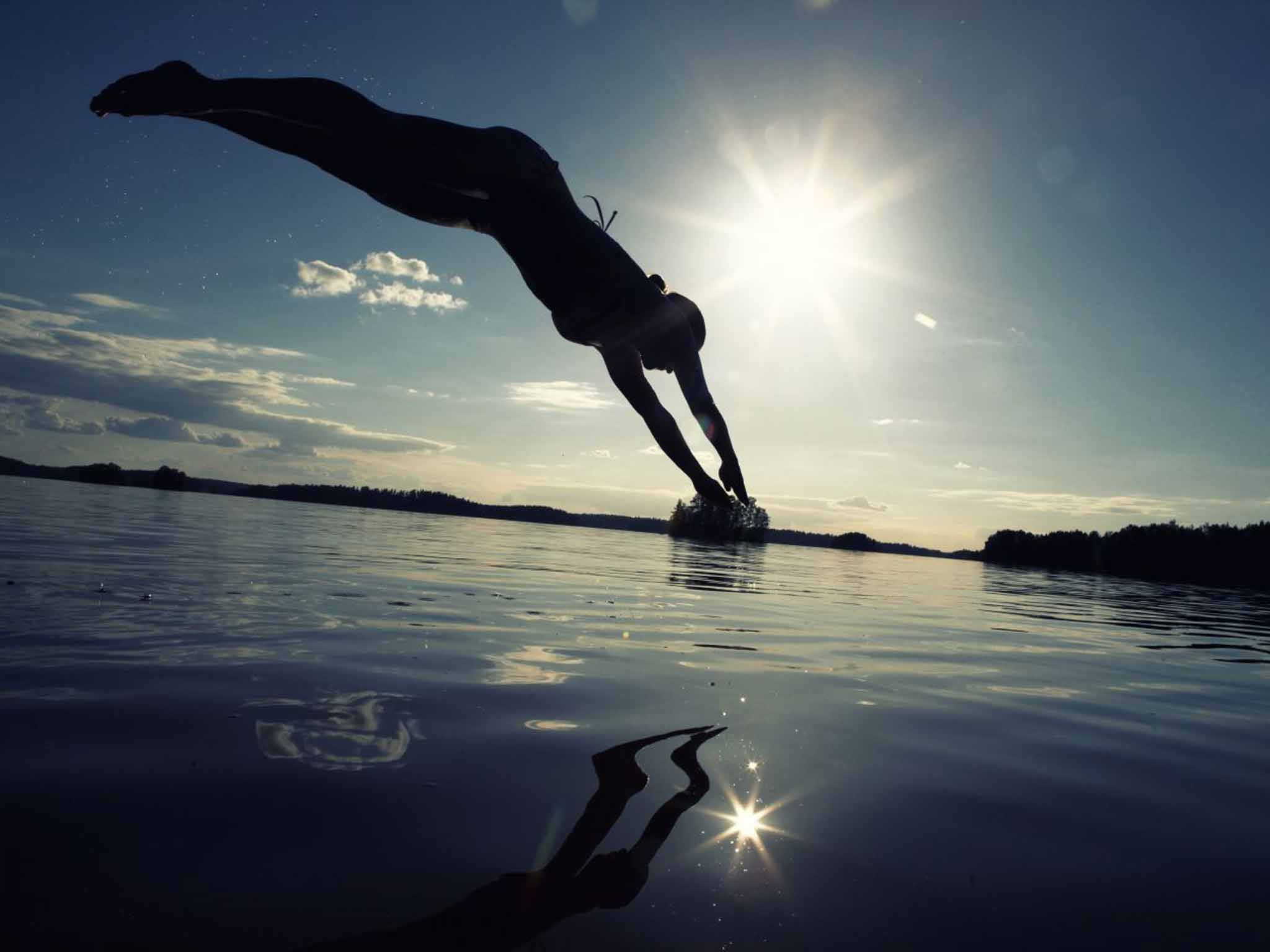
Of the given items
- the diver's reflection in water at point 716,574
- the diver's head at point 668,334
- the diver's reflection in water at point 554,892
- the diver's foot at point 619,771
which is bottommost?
the diver's reflection in water at point 716,574

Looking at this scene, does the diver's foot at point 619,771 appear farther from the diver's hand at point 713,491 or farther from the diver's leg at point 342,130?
the diver's leg at point 342,130

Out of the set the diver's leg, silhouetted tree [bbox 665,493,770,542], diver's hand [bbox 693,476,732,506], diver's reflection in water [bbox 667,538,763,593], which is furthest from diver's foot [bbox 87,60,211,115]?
silhouetted tree [bbox 665,493,770,542]

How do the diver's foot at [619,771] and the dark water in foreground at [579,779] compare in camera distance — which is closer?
the dark water in foreground at [579,779]

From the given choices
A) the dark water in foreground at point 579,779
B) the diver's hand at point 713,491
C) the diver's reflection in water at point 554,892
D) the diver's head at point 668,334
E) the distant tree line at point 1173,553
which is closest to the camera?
the diver's reflection in water at point 554,892

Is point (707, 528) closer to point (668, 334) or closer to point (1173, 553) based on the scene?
point (1173, 553)

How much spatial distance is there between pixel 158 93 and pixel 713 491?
3.88m

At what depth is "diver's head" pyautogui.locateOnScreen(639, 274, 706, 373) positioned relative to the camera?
4117 millimetres

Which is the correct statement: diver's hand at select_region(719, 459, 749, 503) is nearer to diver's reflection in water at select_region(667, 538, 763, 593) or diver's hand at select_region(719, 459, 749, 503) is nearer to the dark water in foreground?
the dark water in foreground

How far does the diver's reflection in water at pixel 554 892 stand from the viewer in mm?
1932

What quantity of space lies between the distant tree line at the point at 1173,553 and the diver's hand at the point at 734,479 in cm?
8134

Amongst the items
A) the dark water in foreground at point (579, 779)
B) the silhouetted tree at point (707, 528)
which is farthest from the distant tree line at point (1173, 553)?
the dark water in foreground at point (579, 779)

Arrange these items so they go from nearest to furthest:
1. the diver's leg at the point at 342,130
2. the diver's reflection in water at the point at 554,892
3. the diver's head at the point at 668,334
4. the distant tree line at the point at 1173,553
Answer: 1. the diver's reflection in water at the point at 554,892
2. the diver's leg at the point at 342,130
3. the diver's head at the point at 668,334
4. the distant tree line at the point at 1173,553

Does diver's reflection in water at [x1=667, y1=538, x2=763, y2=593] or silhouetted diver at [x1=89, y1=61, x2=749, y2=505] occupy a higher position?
silhouetted diver at [x1=89, y1=61, x2=749, y2=505]

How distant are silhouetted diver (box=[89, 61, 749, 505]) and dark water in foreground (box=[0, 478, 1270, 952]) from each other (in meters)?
2.52
